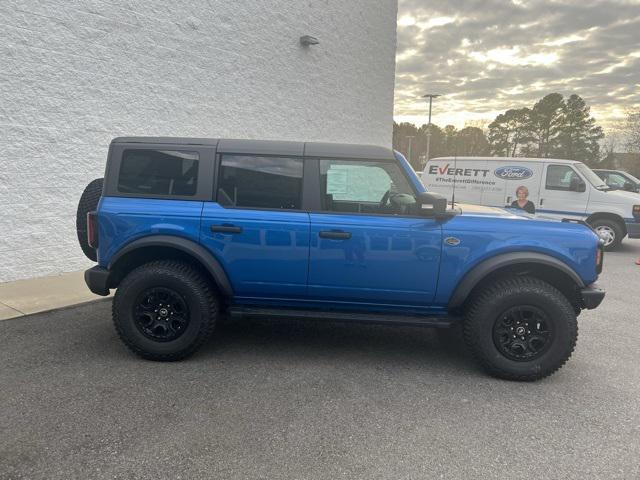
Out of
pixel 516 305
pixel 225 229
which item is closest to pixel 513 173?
pixel 516 305

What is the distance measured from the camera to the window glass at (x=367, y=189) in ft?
11.5

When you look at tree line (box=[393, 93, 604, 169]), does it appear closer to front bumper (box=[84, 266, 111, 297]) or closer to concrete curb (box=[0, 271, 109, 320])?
concrete curb (box=[0, 271, 109, 320])

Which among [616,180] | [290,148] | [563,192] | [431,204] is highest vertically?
[616,180]

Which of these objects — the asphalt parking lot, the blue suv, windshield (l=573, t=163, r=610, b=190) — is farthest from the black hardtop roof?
windshield (l=573, t=163, r=610, b=190)

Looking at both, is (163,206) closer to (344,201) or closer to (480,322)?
(344,201)

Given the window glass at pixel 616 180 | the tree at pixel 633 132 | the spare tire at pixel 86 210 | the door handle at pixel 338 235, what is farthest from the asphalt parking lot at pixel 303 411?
the tree at pixel 633 132

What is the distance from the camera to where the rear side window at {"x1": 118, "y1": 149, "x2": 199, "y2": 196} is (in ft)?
11.8

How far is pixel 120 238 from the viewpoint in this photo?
354cm

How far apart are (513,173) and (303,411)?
9081 mm

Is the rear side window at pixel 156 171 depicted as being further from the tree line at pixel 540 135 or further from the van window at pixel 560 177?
the tree line at pixel 540 135

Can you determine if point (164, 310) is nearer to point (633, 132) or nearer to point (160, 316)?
point (160, 316)

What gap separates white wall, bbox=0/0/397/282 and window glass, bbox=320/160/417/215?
4282 mm

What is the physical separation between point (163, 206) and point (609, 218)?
977 cm

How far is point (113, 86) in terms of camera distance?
6184 millimetres
